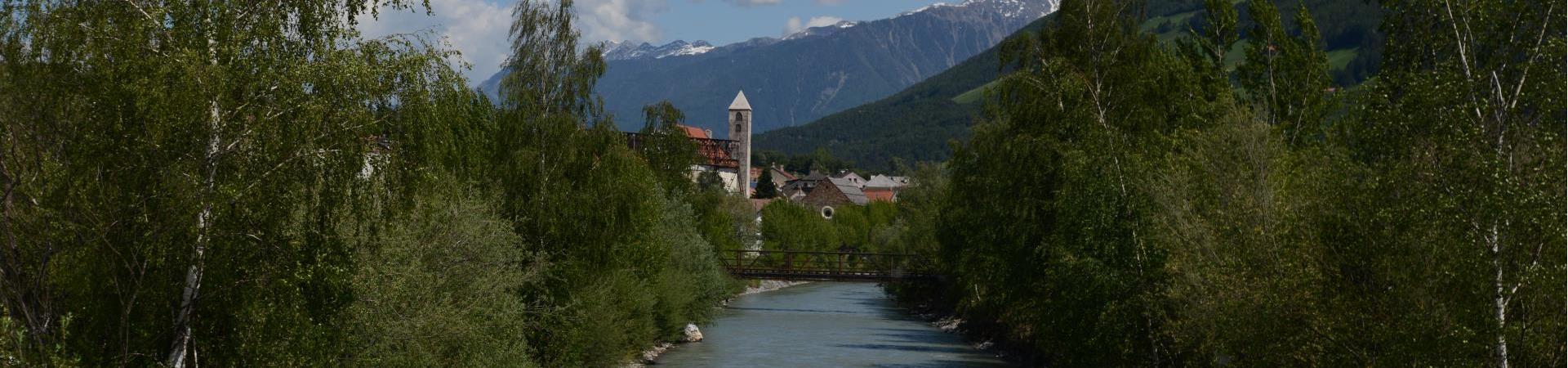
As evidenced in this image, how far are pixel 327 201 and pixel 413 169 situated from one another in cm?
97

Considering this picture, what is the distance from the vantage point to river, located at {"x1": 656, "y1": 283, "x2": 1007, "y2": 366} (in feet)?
141

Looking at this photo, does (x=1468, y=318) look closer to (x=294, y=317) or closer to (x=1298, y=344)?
(x=1298, y=344)

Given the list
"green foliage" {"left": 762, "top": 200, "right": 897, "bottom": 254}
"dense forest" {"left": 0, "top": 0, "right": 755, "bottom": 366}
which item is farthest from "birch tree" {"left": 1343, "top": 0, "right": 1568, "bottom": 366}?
"green foliage" {"left": 762, "top": 200, "right": 897, "bottom": 254}

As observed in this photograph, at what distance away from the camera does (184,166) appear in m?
13.2

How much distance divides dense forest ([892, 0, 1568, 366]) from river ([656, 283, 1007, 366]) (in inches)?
387

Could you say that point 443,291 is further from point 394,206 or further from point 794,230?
→ point 794,230

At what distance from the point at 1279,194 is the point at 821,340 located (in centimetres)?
3127

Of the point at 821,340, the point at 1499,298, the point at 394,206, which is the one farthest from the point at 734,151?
the point at 1499,298

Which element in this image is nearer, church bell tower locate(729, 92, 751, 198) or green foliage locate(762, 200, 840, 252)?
green foliage locate(762, 200, 840, 252)

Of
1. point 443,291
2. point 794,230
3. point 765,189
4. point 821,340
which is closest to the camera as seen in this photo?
point 443,291

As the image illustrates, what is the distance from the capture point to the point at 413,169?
14.9 metres

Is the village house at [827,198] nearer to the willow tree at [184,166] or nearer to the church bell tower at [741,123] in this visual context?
the church bell tower at [741,123]

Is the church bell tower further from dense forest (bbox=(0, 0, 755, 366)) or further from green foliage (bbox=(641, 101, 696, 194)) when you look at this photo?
dense forest (bbox=(0, 0, 755, 366))

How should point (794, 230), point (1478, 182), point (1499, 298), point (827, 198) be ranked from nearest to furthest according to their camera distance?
point (1478, 182), point (1499, 298), point (794, 230), point (827, 198)
